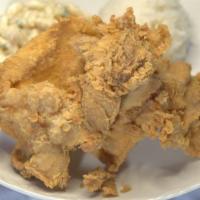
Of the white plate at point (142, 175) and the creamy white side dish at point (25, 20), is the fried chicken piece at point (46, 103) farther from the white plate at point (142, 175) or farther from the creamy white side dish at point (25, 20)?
the creamy white side dish at point (25, 20)

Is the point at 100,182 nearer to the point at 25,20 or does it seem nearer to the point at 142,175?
the point at 142,175

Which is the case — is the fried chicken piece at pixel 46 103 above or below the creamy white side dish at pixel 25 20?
below

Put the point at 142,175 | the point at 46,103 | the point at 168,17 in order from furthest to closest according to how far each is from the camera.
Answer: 1. the point at 168,17
2. the point at 142,175
3. the point at 46,103

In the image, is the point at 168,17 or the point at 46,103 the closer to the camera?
the point at 46,103

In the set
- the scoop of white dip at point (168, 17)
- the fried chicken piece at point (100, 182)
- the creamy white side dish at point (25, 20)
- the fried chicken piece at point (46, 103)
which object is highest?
the scoop of white dip at point (168, 17)

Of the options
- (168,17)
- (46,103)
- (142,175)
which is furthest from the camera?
(168,17)

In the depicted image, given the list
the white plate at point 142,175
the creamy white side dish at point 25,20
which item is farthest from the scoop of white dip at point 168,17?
the white plate at point 142,175

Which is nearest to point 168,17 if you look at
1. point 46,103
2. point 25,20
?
point 25,20

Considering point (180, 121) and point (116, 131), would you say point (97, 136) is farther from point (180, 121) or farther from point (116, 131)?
point (180, 121)
